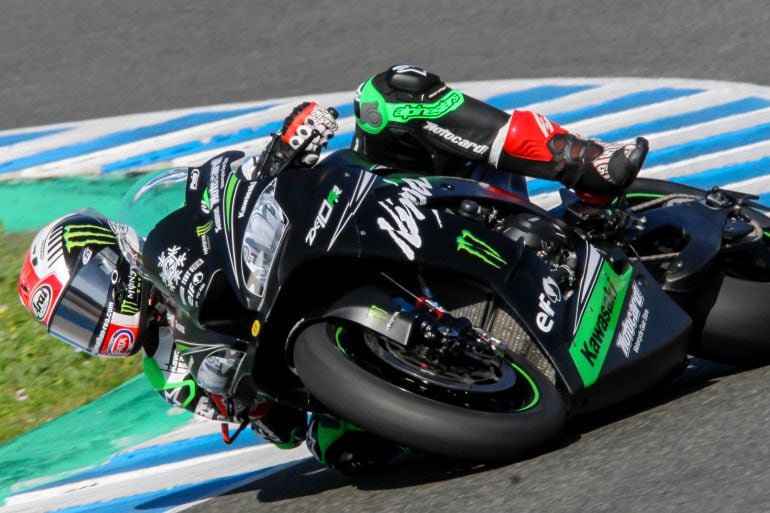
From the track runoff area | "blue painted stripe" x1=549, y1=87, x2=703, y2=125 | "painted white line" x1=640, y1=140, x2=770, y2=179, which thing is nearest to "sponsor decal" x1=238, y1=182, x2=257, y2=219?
the track runoff area

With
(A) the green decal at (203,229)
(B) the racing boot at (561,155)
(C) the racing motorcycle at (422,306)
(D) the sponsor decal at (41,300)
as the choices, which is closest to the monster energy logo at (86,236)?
(D) the sponsor decal at (41,300)

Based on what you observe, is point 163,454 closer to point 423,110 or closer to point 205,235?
point 205,235

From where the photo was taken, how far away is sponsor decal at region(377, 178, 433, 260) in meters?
4.08

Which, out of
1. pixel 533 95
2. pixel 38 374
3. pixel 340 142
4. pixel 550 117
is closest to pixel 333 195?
pixel 38 374

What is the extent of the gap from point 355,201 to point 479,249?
0.42 meters

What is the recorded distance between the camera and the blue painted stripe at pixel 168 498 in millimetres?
5128

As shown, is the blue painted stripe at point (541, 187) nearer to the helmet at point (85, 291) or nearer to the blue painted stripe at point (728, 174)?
the blue painted stripe at point (728, 174)

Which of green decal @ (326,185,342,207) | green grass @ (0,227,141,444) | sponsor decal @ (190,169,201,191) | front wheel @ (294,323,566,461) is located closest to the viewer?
front wheel @ (294,323,566,461)

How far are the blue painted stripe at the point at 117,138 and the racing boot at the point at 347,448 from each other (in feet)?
16.6

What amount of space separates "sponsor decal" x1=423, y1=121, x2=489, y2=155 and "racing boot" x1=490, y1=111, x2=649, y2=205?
48 millimetres

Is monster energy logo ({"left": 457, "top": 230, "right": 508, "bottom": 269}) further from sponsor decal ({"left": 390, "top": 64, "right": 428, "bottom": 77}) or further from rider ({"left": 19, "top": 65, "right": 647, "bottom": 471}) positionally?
sponsor decal ({"left": 390, "top": 64, "right": 428, "bottom": 77})

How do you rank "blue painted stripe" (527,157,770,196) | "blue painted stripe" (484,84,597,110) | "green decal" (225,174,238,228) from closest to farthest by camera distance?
"green decal" (225,174,238,228), "blue painted stripe" (527,157,770,196), "blue painted stripe" (484,84,597,110)

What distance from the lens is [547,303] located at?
14.1ft

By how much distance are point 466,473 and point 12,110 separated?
7.05 meters
